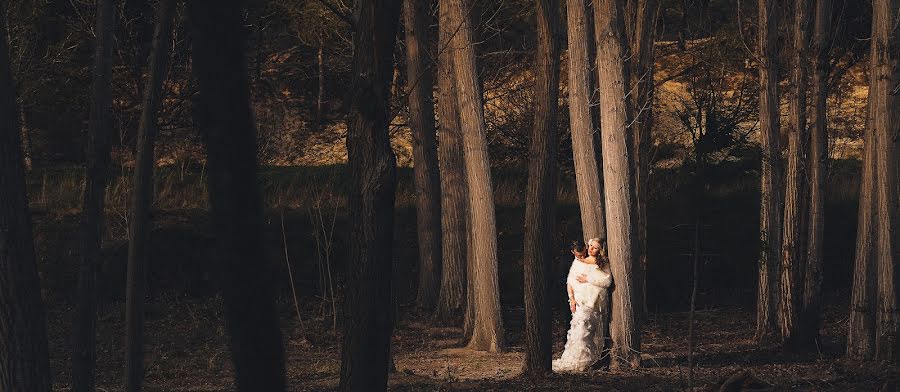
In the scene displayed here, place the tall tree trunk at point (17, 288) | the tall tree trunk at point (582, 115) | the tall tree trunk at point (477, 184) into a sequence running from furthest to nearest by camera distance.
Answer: the tall tree trunk at point (477, 184) < the tall tree trunk at point (582, 115) < the tall tree trunk at point (17, 288)

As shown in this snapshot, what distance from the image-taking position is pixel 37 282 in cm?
995

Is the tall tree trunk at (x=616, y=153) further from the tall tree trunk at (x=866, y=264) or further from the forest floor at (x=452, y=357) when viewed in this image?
the tall tree trunk at (x=866, y=264)

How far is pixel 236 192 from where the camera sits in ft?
11.6

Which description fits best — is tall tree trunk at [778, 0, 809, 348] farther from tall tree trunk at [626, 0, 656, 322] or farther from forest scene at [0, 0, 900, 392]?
tall tree trunk at [626, 0, 656, 322]

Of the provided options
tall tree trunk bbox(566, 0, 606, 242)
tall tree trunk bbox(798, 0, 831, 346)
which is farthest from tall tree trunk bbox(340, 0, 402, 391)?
tall tree trunk bbox(798, 0, 831, 346)

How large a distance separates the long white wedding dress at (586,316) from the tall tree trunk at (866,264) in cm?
351

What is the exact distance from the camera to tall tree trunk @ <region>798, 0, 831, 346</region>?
17891mm

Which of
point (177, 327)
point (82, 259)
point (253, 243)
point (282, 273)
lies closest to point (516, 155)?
point (282, 273)

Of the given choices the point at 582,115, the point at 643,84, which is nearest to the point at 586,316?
the point at 582,115

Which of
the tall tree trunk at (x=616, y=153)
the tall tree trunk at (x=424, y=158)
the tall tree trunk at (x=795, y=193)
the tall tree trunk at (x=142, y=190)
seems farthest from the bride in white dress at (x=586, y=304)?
the tall tree trunk at (x=424, y=158)

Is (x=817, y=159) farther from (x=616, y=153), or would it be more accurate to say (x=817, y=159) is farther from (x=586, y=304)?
(x=586, y=304)

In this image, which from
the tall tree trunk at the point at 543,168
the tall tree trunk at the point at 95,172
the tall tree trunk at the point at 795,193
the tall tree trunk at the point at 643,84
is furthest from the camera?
the tall tree trunk at the point at 643,84

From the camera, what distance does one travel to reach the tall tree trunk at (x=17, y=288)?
964 cm

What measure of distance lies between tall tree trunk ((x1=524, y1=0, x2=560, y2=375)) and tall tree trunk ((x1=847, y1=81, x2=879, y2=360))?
4.54 meters
